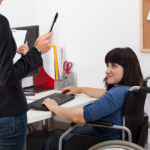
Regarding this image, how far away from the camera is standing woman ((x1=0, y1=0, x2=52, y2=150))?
1.13m

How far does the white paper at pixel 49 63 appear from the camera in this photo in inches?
94.0

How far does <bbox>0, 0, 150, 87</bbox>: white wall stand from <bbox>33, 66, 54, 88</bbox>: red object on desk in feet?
0.80

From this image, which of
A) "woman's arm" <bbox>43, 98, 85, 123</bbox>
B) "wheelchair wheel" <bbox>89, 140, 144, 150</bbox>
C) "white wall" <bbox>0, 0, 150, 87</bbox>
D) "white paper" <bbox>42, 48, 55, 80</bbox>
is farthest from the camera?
"white paper" <bbox>42, 48, 55, 80</bbox>

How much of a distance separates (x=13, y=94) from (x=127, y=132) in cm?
61

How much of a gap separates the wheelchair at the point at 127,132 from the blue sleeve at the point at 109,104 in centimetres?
3

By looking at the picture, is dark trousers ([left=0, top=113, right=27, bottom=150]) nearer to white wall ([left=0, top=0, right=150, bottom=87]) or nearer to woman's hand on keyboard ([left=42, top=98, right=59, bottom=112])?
woman's hand on keyboard ([left=42, top=98, right=59, bottom=112])

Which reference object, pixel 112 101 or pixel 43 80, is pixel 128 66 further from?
pixel 43 80

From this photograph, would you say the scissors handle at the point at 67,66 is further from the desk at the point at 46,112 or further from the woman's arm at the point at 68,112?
the woman's arm at the point at 68,112

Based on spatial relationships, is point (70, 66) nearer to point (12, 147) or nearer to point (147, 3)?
point (147, 3)

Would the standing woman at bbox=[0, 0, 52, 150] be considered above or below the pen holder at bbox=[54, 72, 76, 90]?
above

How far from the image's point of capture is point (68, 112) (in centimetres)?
160

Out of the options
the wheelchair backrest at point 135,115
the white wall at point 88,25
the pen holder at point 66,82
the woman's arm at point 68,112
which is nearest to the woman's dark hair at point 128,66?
the wheelchair backrest at point 135,115

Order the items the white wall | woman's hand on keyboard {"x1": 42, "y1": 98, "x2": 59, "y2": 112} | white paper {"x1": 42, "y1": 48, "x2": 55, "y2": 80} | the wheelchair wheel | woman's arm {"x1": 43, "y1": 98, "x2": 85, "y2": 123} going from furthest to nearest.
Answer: white paper {"x1": 42, "y1": 48, "x2": 55, "y2": 80} < the white wall < woman's hand on keyboard {"x1": 42, "y1": 98, "x2": 59, "y2": 112} < woman's arm {"x1": 43, "y1": 98, "x2": 85, "y2": 123} < the wheelchair wheel

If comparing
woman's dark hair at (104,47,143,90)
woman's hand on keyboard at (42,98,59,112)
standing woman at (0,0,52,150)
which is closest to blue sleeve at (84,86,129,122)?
woman's dark hair at (104,47,143,90)
